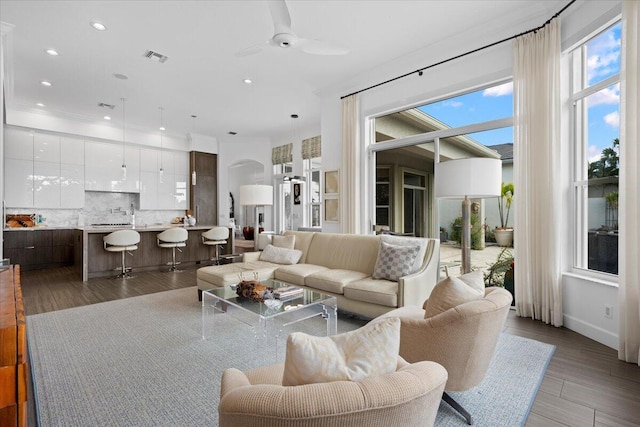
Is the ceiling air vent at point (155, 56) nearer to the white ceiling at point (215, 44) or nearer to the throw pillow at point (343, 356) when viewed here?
the white ceiling at point (215, 44)

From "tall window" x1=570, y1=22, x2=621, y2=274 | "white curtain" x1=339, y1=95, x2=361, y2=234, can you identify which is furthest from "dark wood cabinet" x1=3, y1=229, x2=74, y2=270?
"tall window" x1=570, y1=22, x2=621, y2=274

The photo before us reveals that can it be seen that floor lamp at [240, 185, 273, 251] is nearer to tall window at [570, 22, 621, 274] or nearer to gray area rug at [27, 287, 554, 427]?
gray area rug at [27, 287, 554, 427]

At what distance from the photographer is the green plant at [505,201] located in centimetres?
404

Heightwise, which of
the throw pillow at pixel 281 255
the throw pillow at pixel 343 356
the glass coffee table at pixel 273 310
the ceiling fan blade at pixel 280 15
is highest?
the ceiling fan blade at pixel 280 15

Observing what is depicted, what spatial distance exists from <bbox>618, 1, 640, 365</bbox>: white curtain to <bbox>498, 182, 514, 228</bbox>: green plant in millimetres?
1460

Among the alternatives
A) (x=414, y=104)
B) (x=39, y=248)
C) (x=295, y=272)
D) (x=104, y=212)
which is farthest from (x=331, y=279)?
(x=104, y=212)

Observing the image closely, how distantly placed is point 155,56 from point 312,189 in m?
4.69

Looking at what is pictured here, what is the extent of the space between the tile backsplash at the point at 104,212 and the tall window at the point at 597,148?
863 centimetres

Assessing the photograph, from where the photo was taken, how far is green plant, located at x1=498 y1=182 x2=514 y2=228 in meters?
4.04

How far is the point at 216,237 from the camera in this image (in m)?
6.91

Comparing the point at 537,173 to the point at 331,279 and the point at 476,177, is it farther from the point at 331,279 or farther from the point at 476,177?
the point at 331,279

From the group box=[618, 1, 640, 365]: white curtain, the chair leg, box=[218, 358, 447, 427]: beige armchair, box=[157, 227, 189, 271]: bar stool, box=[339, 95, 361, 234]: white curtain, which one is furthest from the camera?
box=[157, 227, 189, 271]: bar stool

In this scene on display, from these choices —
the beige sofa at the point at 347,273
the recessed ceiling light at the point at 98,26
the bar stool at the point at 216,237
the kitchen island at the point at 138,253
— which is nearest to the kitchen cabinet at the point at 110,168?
the kitchen island at the point at 138,253

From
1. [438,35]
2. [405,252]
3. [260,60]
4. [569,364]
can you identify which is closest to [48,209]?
[260,60]
